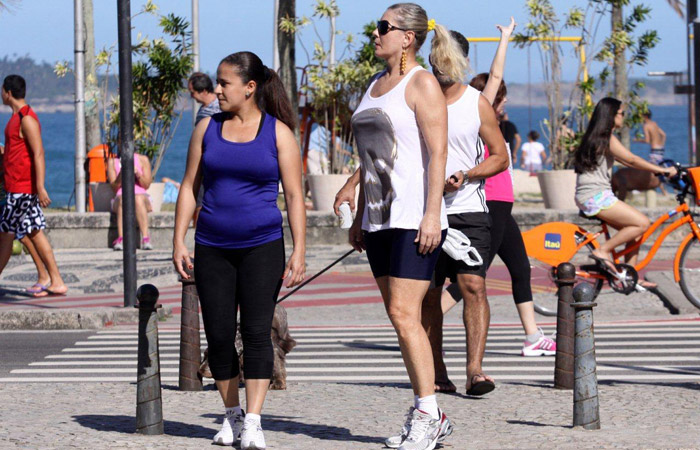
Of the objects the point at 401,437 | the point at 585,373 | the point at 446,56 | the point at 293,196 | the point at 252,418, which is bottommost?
the point at 401,437

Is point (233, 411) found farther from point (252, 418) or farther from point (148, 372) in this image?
point (148, 372)

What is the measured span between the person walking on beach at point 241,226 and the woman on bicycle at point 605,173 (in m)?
5.14

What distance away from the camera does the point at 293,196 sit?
6215mm

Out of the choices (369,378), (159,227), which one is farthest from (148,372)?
(159,227)

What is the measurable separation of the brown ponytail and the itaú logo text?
16.2 ft

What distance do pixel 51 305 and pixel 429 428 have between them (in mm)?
7354

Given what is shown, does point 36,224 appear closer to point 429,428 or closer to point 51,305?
→ point 51,305

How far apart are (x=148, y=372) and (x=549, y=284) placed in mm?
7214

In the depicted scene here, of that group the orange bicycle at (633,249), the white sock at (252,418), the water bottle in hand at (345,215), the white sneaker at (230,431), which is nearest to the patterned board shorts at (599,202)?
the orange bicycle at (633,249)

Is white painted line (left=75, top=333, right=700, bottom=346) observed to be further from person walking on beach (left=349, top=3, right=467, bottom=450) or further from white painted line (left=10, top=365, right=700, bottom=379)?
person walking on beach (left=349, top=3, right=467, bottom=450)

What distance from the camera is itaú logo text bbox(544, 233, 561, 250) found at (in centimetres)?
1102

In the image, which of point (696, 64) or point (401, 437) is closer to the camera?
point (401, 437)

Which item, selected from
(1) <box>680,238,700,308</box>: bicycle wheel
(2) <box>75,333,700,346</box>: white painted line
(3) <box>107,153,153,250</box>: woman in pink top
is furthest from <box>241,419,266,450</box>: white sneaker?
(3) <box>107,153,153,250</box>: woman in pink top

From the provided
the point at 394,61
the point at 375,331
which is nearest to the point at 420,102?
the point at 394,61
